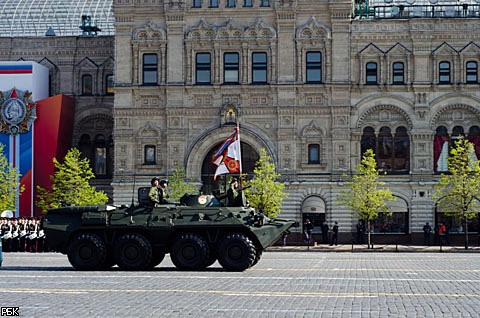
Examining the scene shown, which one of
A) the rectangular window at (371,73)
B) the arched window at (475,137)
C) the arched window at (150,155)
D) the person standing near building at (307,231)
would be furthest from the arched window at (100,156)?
the arched window at (475,137)

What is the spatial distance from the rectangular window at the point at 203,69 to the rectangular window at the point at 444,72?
48.5 feet

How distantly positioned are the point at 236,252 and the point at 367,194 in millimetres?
30393

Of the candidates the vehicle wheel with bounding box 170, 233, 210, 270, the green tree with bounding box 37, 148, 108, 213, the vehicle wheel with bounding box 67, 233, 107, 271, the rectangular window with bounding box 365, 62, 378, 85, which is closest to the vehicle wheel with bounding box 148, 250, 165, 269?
the vehicle wheel with bounding box 170, 233, 210, 270

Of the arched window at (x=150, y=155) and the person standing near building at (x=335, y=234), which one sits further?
the arched window at (x=150, y=155)

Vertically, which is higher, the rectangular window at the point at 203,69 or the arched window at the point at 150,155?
the rectangular window at the point at 203,69

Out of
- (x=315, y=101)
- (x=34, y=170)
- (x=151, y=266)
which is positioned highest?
(x=315, y=101)

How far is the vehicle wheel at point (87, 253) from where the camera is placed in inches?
1133

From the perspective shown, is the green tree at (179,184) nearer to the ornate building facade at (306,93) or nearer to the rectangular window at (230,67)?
the ornate building facade at (306,93)

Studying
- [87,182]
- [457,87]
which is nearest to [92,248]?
[87,182]

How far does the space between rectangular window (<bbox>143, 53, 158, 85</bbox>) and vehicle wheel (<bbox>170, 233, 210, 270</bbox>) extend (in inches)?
1391

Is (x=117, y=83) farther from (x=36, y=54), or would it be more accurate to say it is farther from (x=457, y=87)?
(x=457, y=87)

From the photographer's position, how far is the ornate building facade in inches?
2426

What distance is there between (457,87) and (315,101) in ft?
29.8

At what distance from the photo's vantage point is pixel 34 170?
64.2m
